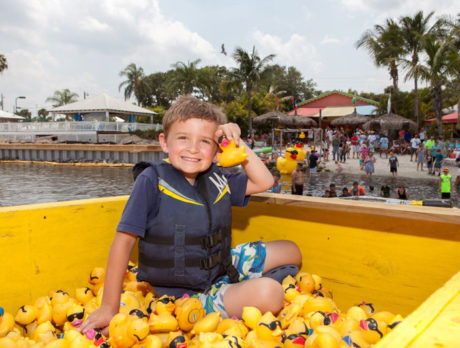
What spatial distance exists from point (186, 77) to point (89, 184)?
28948 millimetres

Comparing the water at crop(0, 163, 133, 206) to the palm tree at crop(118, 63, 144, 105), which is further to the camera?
the palm tree at crop(118, 63, 144, 105)

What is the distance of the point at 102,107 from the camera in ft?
128

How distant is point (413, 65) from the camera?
24719 millimetres

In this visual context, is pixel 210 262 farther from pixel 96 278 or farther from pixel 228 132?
pixel 96 278

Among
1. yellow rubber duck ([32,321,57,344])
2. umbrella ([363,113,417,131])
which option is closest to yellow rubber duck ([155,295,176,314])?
yellow rubber duck ([32,321,57,344])

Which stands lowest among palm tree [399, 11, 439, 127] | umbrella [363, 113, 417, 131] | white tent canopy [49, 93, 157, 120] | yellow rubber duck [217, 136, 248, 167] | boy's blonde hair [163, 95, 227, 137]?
yellow rubber duck [217, 136, 248, 167]

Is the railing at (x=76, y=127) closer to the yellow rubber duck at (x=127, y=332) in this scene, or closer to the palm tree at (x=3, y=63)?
the palm tree at (x=3, y=63)

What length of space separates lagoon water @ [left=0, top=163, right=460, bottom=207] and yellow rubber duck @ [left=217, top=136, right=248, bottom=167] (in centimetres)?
1004

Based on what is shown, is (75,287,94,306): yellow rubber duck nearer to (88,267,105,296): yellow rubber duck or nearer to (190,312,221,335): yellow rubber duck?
(88,267,105,296): yellow rubber duck

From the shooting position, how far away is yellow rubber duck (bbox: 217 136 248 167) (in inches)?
90.1

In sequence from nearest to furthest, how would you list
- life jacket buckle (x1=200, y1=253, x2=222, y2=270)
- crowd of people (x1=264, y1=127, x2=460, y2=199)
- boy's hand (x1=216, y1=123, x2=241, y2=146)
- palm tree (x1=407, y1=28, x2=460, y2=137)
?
life jacket buckle (x1=200, y1=253, x2=222, y2=270), boy's hand (x1=216, y1=123, x2=241, y2=146), crowd of people (x1=264, y1=127, x2=460, y2=199), palm tree (x1=407, y1=28, x2=460, y2=137)

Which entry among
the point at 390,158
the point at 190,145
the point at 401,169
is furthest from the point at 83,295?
the point at 401,169

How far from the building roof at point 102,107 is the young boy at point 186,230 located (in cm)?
3852

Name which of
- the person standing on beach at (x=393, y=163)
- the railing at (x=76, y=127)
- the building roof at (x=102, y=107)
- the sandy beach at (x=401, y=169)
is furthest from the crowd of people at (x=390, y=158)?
the building roof at (x=102, y=107)
